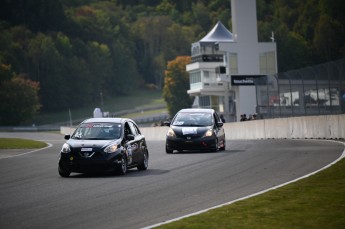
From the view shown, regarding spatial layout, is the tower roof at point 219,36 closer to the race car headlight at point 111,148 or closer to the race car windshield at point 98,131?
the race car windshield at point 98,131

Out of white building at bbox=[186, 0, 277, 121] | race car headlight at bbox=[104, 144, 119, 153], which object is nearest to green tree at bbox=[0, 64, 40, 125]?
white building at bbox=[186, 0, 277, 121]

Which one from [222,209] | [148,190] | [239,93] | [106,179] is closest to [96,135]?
[106,179]

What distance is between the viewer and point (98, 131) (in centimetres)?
2414

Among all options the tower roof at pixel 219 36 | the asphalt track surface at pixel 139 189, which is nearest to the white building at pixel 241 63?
the tower roof at pixel 219 36

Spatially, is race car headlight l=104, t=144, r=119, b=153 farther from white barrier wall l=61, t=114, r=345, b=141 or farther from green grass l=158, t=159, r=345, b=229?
white barrier wall l=61, t=114, r=345, b=141

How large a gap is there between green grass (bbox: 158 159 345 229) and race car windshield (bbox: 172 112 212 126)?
17.2 metres

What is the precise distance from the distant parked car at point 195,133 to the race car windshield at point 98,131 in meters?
9.31

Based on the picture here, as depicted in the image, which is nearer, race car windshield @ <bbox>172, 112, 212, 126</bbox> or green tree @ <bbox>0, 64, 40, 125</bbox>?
race car windshield @ <bbox>172, 112, 212, 126</bbox>

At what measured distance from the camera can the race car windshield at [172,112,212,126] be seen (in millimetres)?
34375

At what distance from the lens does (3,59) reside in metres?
167

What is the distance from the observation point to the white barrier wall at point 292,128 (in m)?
39.4

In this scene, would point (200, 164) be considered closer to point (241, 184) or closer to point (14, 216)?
point (241, 184)

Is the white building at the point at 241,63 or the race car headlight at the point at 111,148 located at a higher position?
the white building at the point at 241,63

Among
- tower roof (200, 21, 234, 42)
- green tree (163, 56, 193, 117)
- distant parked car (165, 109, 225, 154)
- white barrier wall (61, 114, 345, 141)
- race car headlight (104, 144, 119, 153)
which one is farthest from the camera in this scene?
green tree (163, 56, 193, 117)
